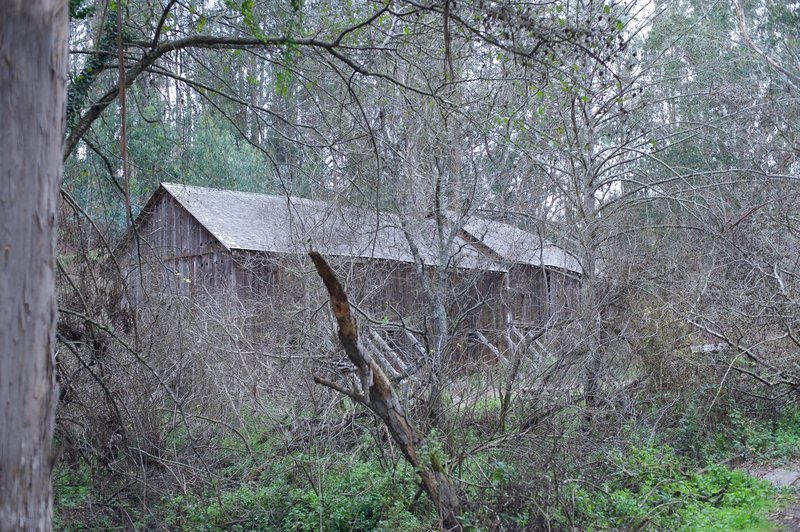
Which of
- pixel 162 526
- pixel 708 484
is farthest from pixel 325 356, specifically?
pixel 708 484

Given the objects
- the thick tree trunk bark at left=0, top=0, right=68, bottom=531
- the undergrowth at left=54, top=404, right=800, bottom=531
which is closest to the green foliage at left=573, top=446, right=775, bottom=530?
the undergrowth at left=54, top=404, right=800, bottom=531

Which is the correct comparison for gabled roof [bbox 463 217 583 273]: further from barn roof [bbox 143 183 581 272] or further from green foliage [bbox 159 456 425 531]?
green foliage [bbox 159 456 425 531]

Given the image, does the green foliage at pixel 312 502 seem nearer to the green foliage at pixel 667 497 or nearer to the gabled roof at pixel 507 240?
the green foliage at pixel 667 497

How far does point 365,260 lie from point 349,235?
528 mm

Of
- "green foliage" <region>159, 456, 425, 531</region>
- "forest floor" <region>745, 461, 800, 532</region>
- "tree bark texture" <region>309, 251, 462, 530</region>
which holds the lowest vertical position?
"forest floor" <region>745, 461, 800, 532</region>

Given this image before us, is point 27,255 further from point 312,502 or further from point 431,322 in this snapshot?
point 431,322

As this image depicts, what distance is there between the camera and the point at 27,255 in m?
2.85

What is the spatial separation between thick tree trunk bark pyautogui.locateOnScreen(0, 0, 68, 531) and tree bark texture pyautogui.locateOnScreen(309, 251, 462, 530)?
9.97 ft

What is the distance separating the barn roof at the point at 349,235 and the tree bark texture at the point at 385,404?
4905 millimetres

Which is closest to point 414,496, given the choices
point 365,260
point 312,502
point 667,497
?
point 312,502

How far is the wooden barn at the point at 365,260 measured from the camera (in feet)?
41.2

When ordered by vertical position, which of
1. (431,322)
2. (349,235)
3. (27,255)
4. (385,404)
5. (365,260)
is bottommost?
(385,404)

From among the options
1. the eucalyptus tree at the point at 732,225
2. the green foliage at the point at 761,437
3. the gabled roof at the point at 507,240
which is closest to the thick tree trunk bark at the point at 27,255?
the green foliage at the point at 761,437

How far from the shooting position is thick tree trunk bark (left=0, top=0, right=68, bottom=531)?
2.78 metres
